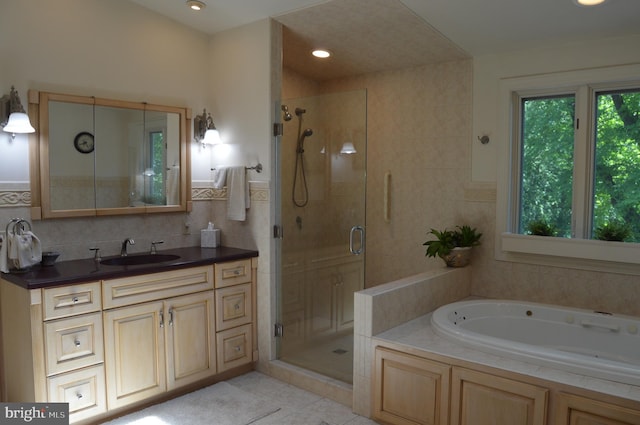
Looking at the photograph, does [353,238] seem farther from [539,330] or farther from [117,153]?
[117,153]

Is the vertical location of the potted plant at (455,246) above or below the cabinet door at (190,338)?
above

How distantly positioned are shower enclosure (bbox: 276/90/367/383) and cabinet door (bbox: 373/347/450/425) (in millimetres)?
493

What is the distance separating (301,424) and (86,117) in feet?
7.69

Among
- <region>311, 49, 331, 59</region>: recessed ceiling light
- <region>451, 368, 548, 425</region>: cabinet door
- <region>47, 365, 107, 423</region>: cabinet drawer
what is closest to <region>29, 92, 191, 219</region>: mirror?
<region>47, 365, 107, 423</region>: cabinet drawer

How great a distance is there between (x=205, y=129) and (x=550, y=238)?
2644 millimetres

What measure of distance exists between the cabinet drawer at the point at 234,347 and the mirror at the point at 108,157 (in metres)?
1.01

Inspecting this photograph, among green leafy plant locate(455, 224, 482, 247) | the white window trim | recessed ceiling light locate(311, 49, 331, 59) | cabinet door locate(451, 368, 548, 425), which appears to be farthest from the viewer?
recessed ceiling light locate(311, 49, 331, 59)

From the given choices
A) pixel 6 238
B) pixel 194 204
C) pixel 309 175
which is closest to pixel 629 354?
pixel 309 175

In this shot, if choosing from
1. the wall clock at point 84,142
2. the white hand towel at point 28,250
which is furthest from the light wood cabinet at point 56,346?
the wall clock at point 84,142

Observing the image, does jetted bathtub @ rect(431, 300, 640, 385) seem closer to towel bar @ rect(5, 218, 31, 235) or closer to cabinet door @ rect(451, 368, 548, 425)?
cabinet door @ rect(451, 368, 548, 425)

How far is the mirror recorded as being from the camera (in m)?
2.89

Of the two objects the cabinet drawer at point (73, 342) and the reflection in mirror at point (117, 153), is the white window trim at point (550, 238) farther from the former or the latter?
the cabinet drawer at point (73, 342)

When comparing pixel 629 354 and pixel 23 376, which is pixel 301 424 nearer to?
pixel 23 376

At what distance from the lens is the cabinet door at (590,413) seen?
1881 mm
